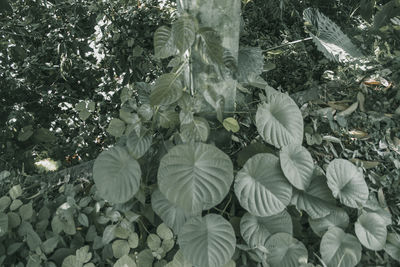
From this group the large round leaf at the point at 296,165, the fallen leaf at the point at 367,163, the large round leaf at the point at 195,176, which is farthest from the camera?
the fallen leaf at the point at 367,163

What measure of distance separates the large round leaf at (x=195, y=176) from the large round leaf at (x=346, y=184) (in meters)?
0.36

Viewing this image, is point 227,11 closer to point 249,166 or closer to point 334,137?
point 249,166

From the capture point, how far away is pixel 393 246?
1350 mm

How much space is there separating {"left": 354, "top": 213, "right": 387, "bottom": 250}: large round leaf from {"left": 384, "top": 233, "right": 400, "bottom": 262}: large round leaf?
0.20ft

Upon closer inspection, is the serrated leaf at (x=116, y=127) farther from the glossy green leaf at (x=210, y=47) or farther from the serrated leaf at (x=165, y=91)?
the glossy green leaf at (x=210, y=47)

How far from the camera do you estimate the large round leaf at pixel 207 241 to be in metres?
1.12

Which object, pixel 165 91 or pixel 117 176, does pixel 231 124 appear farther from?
pixel 117 176

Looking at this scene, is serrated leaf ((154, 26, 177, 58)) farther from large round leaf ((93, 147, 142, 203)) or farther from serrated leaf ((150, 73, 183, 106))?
large round leaf ((93, 147, 142, 203))

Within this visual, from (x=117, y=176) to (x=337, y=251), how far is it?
73 cm

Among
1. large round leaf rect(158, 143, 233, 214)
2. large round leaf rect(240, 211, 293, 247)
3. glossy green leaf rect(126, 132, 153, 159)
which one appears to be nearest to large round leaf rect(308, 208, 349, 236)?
large round leaf rect(240, 211, 293, 247)

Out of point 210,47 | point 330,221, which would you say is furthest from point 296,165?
point 210,47

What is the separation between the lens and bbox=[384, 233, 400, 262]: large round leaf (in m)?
1.34

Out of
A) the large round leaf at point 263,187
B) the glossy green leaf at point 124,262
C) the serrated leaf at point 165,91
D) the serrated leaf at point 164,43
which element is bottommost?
the glossy green leaf at point 124,262

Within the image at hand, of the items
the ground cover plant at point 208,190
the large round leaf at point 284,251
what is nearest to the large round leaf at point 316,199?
the ground cover plant at point 208,190
